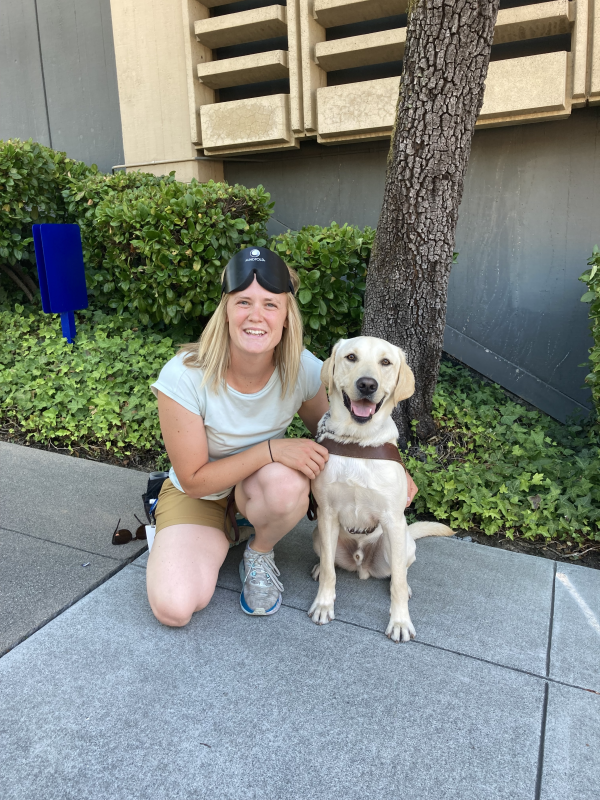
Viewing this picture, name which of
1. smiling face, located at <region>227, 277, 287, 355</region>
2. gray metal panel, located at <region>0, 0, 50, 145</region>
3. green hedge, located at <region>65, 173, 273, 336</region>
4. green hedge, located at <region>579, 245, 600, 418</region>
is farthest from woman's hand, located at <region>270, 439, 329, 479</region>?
gray metal panel, located at <region>0, 0, 50, 145</region>

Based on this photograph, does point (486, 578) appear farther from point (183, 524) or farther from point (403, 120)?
point (403, 120)

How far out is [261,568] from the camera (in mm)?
2455

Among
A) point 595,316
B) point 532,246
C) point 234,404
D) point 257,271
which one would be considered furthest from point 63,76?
point 595,316

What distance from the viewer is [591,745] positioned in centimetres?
174

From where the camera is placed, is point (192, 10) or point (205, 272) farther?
point (192, 10)

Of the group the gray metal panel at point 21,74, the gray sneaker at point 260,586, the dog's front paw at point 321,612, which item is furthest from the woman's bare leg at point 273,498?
the gray metal panel at point 21,74

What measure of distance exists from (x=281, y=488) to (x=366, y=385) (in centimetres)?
57

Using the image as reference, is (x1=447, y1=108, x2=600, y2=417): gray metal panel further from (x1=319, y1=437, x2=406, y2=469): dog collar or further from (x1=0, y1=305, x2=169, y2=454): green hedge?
(x1=319, y1=437, x2=406, y2=469): dog collar

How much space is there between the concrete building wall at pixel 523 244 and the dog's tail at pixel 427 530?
8.83 feet

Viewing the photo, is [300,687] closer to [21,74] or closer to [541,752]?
[541,752]

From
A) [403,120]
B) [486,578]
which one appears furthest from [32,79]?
[486,578]

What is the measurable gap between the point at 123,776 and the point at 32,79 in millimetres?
8160

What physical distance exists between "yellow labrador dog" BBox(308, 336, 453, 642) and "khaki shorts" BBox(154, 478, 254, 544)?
1.79 ft

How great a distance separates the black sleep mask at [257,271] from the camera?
2242mm
